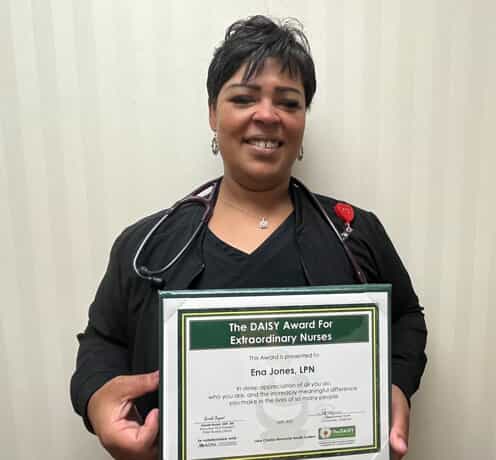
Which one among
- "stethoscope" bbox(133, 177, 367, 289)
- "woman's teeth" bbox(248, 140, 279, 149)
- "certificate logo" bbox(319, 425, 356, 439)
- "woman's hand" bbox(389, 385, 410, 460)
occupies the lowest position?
"woman's hand" bbox(389, 385, 410, 460)

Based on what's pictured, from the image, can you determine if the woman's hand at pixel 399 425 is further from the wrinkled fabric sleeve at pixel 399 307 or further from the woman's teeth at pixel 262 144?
the woman's teeth at pixel 262 144

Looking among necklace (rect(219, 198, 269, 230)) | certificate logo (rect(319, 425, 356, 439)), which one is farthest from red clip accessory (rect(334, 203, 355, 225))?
certificate logo (rect(319, 425, 356, 439))

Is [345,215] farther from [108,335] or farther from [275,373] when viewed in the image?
[108,335]

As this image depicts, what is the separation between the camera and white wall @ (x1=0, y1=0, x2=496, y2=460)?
994 mm

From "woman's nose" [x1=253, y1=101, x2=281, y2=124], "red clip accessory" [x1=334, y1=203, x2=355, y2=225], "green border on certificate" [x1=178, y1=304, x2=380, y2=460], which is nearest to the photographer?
"green border on certificate" [x1=178, y1=304, x2=380, y2=460]

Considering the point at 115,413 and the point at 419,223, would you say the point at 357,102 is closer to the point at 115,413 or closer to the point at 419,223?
the point at 419,223

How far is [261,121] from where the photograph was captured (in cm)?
79

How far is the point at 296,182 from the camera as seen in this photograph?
922 mm

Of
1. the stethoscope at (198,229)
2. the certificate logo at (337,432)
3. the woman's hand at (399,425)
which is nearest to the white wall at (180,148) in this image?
the stethoscope at (198,229)

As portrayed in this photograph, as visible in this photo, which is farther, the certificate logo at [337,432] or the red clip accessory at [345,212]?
the red clip accessory at [345,212]

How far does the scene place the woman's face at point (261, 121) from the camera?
2.63 feet

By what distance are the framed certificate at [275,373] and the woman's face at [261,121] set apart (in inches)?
10.4

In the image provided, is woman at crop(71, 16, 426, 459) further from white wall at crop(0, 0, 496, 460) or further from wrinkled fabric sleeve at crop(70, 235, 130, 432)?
white wall at crop(0, 0, 496, 460)
